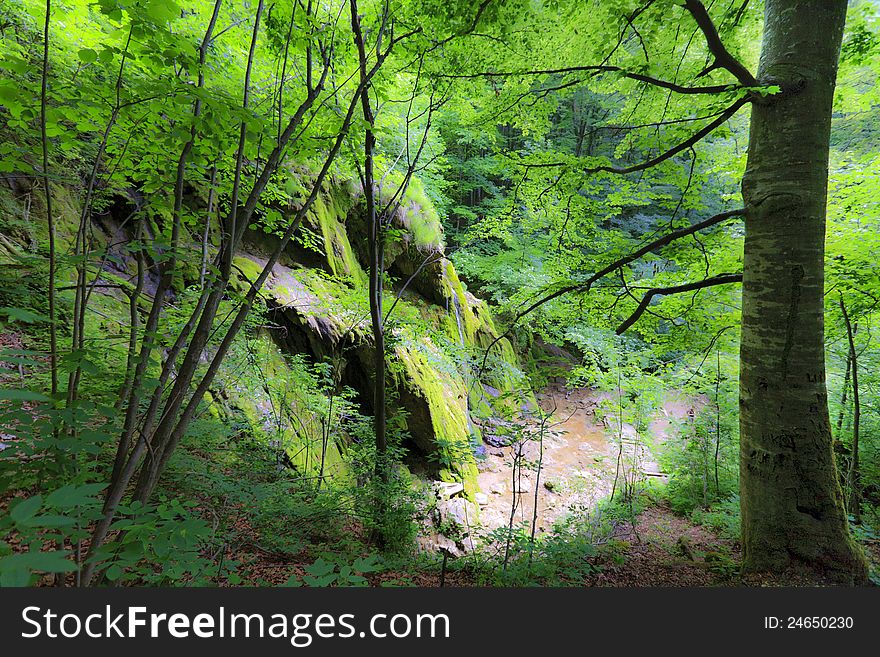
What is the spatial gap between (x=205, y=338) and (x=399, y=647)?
1.78m

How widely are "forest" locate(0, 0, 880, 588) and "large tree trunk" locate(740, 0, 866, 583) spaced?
0.02m

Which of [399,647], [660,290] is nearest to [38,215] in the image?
[399,647]

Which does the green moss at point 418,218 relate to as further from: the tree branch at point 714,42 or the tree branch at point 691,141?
the tree branch at point 714,42

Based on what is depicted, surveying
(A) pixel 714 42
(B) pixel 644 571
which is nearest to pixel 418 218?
(A) pixel 714 42

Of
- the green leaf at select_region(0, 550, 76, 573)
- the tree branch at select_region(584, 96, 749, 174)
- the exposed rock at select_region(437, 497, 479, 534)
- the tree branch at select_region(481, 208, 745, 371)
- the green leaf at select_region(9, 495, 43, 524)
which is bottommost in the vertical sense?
the exposed rock at select_region(437, 497, 479, 534)

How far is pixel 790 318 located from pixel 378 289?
12.1ft

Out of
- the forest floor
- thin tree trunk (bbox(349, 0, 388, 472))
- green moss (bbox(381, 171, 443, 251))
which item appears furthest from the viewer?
green moss (bbox(381, 171, 443, 251))

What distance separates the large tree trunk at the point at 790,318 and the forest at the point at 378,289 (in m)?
0.02

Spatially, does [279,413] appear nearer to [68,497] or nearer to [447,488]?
[447,488]

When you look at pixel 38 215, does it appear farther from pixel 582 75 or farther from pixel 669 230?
pixel 669 230

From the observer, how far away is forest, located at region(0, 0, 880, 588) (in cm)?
186

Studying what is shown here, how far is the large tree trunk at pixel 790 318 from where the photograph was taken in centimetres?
255

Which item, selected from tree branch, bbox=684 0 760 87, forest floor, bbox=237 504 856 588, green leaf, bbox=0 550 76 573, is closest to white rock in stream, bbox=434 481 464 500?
forest floor, bbox=237 504 856 588

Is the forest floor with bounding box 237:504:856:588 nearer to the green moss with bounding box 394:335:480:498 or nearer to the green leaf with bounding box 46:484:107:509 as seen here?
the green leaf with bounding box 46:484:107:509
